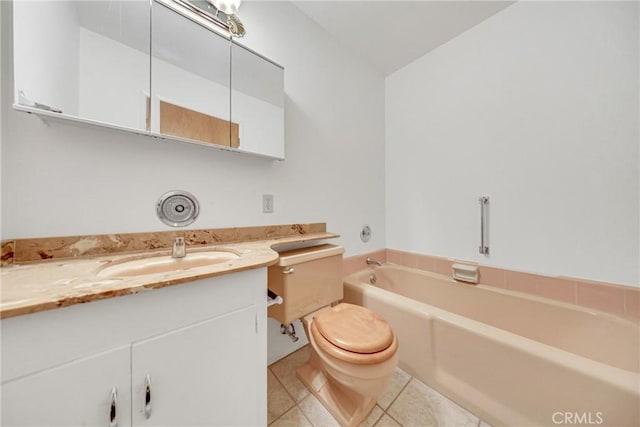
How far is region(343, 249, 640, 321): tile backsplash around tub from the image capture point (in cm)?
110

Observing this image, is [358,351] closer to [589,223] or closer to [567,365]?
[567,365]

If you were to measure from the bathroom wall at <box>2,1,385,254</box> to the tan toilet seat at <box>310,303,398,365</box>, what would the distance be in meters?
0.67

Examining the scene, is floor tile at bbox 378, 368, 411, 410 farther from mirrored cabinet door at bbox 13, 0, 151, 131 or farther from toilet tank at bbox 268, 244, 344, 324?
mirrored cabinet door at bbox 13, 0, 151, 131

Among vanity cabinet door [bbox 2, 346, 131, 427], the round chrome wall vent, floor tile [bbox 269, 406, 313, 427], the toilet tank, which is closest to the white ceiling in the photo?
the round chrome wall vent

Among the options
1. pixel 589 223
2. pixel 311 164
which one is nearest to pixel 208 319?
pixel 311 164

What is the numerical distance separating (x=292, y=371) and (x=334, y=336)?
60 centimetres

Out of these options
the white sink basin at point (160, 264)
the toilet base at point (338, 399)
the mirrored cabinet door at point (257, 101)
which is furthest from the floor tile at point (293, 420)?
the mirrored cabinet door at point (257, 101)

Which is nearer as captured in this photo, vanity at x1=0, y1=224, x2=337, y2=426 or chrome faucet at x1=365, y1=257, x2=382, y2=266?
vanity at x1=0, y1=224, x2=337, y2=426

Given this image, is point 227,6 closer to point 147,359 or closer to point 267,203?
point 267,203

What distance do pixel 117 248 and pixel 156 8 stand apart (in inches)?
41.6

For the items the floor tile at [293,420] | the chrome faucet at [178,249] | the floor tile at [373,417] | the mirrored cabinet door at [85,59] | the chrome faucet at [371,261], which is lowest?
the floor tile at [293,420]

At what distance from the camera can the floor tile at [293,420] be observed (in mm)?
986

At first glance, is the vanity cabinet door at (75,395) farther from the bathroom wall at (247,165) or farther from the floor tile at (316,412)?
the floor tile at (316,412)

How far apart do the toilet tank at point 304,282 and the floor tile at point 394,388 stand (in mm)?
553
